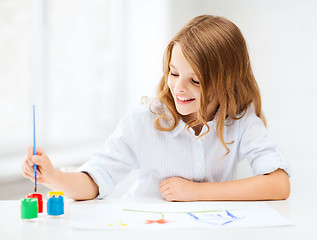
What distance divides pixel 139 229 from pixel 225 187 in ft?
1.13

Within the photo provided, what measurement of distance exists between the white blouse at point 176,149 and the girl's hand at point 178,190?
0.30ft

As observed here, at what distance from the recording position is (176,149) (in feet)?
4.21

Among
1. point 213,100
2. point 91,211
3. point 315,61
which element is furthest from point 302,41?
point 91,211

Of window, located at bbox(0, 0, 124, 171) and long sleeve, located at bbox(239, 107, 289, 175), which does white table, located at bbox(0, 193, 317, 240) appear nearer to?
long sleeve, located at bbox(239, 107, 289, 175)

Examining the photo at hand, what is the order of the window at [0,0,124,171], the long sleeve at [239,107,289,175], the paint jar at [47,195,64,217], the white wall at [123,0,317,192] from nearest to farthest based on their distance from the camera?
1. the paint jar at [47,195,64,217]
2. the long sleeve at [239,107,289,175]
3. the window at [0,0,124,171]
4. the white wall at [123,0,317,192]

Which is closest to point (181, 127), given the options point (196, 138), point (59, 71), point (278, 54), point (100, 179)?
point (196, 138)

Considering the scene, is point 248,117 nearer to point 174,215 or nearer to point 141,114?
point 141,114

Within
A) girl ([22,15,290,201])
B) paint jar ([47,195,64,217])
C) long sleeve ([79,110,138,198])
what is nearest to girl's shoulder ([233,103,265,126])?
girl ([22,15,290,201])

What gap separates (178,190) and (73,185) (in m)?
0.26

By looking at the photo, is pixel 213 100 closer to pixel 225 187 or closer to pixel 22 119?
pixel 225 187

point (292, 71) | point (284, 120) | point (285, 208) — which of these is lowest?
point (285, 208)

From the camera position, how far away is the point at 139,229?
87 cm

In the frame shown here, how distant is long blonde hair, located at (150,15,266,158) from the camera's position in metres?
1.15

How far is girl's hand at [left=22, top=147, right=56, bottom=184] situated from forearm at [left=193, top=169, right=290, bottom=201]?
35 cm
